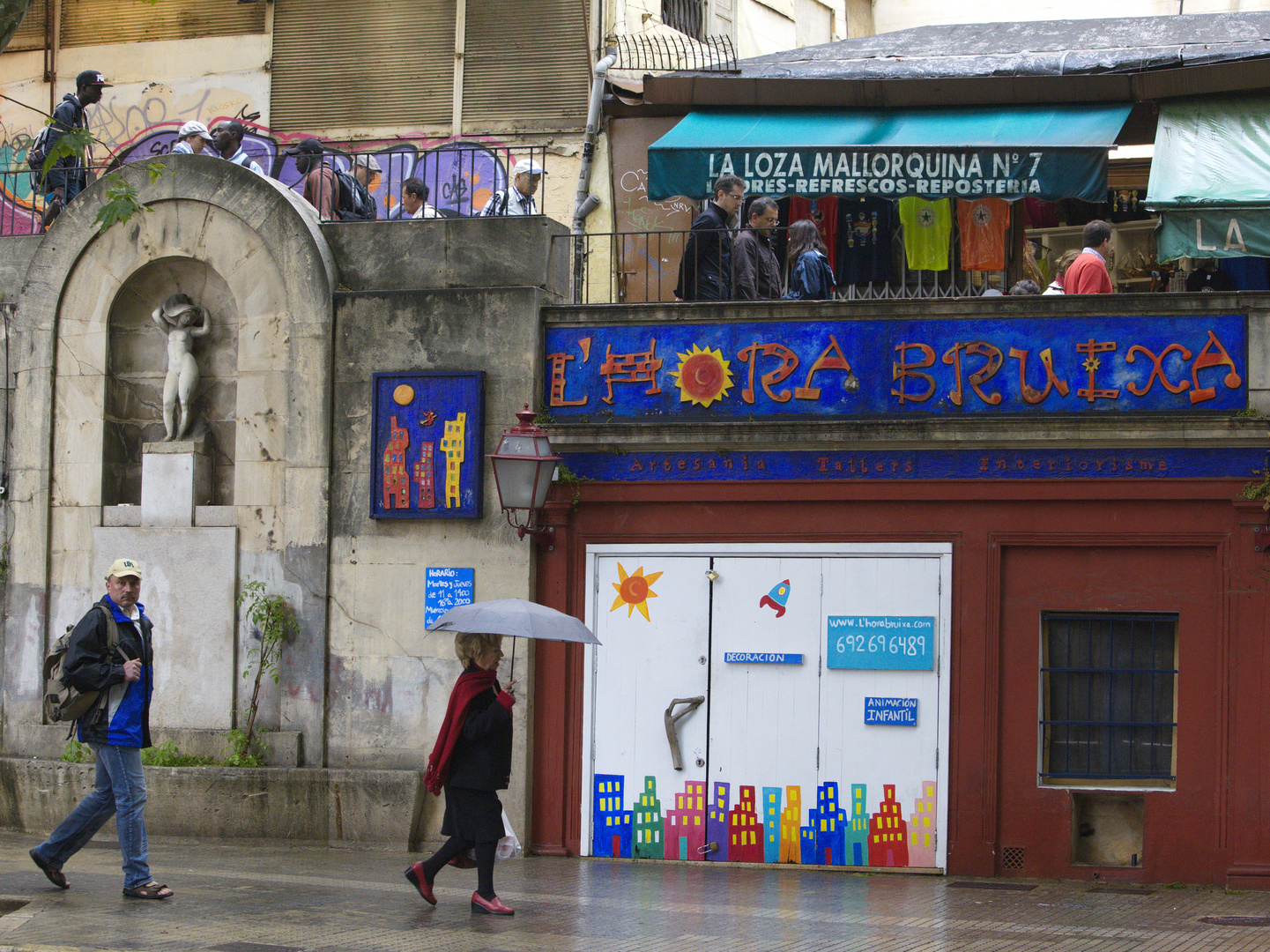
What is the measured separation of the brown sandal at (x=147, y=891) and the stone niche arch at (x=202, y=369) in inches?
132

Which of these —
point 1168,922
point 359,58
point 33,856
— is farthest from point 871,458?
point 359,58

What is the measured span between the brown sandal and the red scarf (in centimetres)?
178

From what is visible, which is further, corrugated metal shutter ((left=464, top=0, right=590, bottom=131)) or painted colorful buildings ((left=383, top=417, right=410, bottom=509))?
corrugated metal shutter ((left=464, top=0, right=590, bottom=131))

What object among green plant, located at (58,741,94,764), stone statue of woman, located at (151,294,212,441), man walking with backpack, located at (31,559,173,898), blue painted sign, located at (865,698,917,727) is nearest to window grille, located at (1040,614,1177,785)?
blue painted sign, located at (865,698,917,727)

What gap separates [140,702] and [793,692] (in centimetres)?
493

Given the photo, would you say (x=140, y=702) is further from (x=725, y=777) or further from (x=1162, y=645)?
(x=1162, y=645)

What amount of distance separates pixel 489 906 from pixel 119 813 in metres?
2.26

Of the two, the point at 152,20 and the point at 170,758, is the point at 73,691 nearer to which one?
the point at 170,758

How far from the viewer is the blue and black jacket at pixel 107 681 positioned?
30.2 feet

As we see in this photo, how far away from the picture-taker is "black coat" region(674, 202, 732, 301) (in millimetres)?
13078

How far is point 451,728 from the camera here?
30.2 feet

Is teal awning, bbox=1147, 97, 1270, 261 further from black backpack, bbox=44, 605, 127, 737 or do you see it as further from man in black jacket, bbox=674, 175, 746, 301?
black backpack, bbox=44, 605, 127, 737

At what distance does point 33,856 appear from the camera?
377 inches

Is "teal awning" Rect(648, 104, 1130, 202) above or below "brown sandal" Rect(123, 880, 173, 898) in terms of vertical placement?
above
